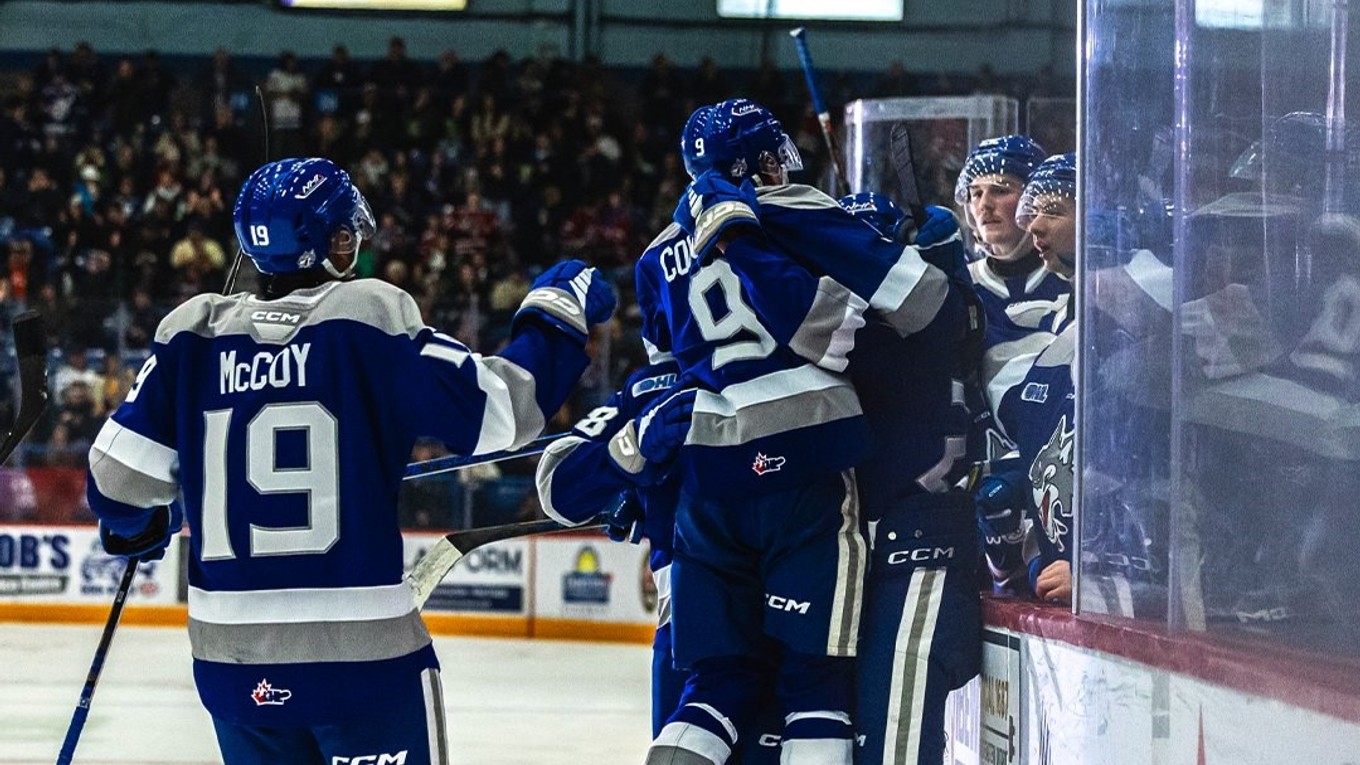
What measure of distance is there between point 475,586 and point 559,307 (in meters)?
7.21

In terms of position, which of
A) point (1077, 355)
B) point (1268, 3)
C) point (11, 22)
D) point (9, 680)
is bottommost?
point (9, 680)

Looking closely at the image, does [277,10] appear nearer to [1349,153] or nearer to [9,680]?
[9,680]

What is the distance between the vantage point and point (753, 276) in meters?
3.05

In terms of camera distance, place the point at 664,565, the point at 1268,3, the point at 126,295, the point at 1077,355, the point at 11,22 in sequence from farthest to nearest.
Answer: the point at 11,22, the point at 126,295, the point at 664,565, the point at 1077,355, the point at 1268,3

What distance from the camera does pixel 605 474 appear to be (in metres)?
3.38

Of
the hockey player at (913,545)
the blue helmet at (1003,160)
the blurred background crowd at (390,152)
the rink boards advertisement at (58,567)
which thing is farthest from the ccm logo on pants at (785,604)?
the blurred background crowd at (390,152)

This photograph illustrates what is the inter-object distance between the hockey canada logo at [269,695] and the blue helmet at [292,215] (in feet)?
1.92

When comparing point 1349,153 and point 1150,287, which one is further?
point 1150,287

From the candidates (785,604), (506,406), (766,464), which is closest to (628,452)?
(766,464)

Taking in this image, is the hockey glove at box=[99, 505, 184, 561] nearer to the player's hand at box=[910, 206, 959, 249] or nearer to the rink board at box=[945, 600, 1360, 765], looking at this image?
the player's hand at box=[910, 206, 959, 249]

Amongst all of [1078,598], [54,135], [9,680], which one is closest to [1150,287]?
[1078,598]

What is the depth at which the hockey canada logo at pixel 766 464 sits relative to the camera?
10.0 feet

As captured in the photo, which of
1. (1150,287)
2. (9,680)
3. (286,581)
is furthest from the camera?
(9,680)

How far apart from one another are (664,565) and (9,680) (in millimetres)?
4732
